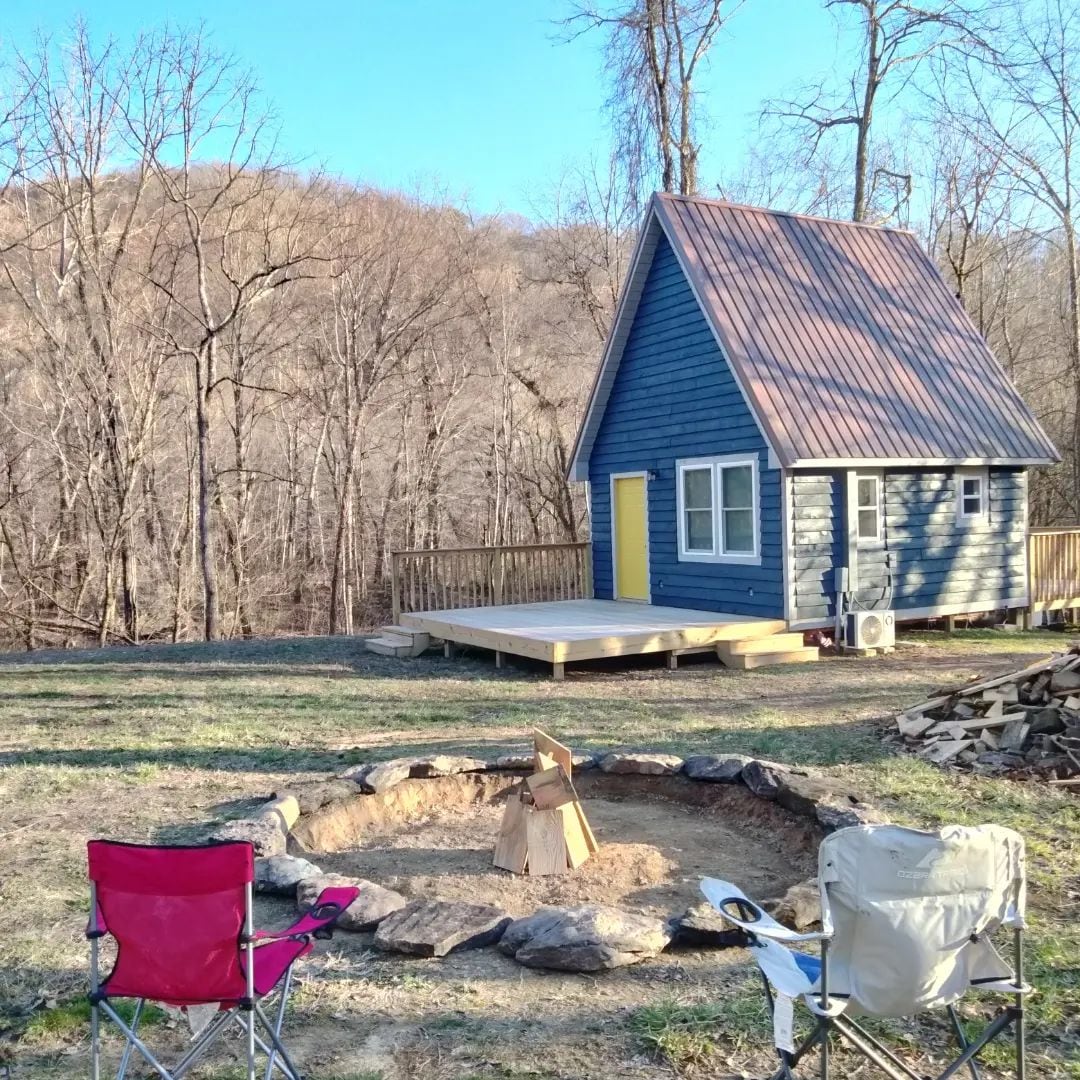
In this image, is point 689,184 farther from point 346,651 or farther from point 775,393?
point 346,651

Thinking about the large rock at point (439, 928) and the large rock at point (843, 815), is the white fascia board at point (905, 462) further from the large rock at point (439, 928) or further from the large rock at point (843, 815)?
the large rock at point (439, 928)

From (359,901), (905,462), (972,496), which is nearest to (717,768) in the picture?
(359,901)

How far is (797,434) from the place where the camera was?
12.0 m

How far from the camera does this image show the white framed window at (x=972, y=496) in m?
13.8

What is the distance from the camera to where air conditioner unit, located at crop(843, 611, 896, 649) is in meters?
12.3

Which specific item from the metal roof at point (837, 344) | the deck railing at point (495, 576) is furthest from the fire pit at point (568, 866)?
the deck railing at point (495, 576)

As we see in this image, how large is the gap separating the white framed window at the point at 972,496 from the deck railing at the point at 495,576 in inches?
218

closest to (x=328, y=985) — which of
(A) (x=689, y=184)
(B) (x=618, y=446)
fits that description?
(B) (x=618, y=446)

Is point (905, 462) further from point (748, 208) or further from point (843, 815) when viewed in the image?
point (843, 815)

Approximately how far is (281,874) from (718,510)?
31.1 ft

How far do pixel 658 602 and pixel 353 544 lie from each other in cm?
1261

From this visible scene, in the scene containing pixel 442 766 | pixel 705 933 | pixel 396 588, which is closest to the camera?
pixel 705 933

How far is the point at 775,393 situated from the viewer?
12297 mm

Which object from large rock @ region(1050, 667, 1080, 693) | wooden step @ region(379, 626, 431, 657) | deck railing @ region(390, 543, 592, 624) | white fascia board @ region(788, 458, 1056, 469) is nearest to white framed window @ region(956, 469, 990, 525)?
white fascia board @ region(788, 458, 1056, 469)
